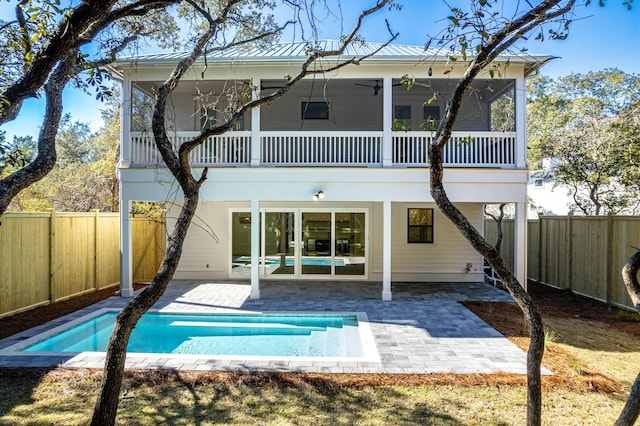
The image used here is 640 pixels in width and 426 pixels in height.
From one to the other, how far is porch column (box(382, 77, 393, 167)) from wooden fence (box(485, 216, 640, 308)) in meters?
5.02

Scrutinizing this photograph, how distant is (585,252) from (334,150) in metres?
6.68

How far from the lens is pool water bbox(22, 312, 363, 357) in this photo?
6.00 metres

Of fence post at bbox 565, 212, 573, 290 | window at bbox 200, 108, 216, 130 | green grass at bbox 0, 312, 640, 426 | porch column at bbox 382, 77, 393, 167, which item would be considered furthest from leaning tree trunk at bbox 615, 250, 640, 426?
fence post at bbox 565, 212, 573, 290

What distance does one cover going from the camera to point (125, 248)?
30.0 feet

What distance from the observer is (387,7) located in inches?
230

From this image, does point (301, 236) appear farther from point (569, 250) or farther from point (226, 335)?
point (569, 250)

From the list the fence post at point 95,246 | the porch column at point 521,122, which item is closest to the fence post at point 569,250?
the porch column at point 521,122

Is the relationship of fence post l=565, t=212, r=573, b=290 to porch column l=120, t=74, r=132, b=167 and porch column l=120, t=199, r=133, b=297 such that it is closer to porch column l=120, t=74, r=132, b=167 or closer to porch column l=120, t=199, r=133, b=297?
porch column l=120, t=199, r=133, b=297

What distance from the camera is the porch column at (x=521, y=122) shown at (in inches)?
344

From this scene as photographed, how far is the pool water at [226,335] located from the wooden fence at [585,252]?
5895mm

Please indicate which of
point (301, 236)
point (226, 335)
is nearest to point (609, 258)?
point (301, 236)

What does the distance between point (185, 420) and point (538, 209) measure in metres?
23.1

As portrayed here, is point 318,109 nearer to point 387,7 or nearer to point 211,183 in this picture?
point 211,183

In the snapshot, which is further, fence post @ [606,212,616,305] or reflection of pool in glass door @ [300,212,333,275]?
reflection of pool in glass door @ [300,212,333,275]
